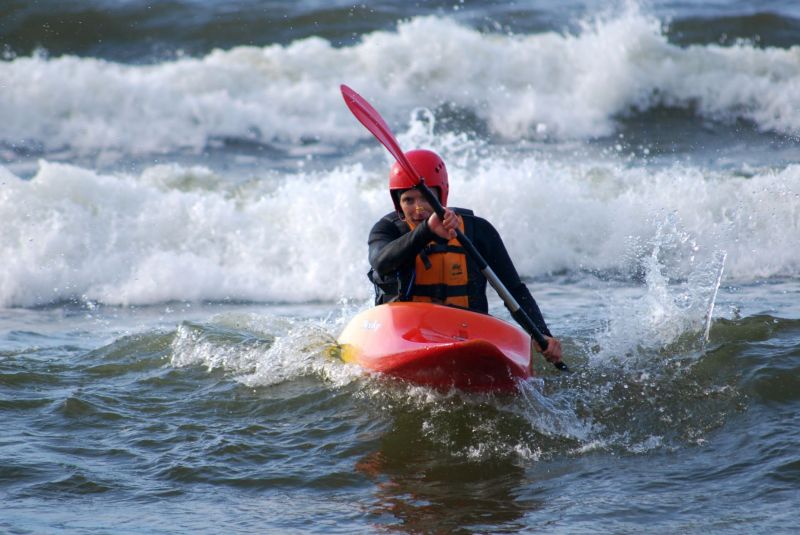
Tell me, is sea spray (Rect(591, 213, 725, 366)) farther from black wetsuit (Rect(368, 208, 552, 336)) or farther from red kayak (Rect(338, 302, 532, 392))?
red kayak (Rect(338, 302, 532, 392))

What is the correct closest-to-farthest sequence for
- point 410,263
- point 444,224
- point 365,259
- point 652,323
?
point 444,224 → point 410,263 → point 652,323 → point 365,259

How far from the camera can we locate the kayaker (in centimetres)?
514

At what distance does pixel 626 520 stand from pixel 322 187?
7.00 metres

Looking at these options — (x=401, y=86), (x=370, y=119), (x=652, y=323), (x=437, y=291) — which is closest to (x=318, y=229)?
(x=652, y=323)

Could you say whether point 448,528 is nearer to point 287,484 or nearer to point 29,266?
point 287,484

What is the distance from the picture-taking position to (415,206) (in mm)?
5164

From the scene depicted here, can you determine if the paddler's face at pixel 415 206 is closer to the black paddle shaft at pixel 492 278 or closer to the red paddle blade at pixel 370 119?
the black paddle shaft at pixel 492 278

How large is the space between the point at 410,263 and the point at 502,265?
22.8 inches

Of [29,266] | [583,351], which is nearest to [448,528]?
[583,351]

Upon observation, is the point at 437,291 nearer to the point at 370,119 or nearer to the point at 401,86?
the point at 370,119

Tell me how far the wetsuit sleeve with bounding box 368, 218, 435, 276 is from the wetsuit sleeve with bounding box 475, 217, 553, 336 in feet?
1.46

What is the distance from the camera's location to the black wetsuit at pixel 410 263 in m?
5.05

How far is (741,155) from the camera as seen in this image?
12.4m

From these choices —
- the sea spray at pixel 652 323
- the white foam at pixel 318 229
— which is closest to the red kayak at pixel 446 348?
the sea spray at pixel 652 323
